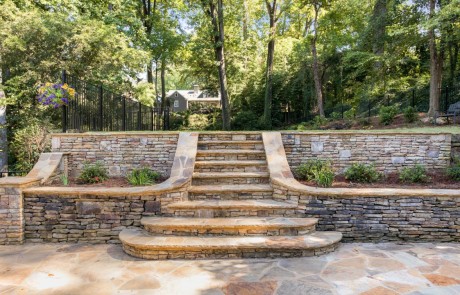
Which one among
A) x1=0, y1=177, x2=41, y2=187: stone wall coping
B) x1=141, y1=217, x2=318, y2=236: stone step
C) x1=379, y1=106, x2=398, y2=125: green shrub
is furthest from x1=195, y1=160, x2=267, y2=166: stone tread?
x1=379, y1=106, x2=398, y2=125: green shrub

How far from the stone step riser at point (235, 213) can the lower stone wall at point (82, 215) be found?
0.72 feet

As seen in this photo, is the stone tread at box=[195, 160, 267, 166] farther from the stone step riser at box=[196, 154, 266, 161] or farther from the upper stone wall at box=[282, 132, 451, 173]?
the upper stone wall at box=[282, 132, 451, 173]

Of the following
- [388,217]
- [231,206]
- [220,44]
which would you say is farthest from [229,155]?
[220,44]

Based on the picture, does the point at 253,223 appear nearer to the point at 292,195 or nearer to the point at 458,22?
the point at 292,195

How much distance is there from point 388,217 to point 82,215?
4221 mm

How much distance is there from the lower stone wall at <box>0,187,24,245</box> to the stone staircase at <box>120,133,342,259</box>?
1488 millimetres

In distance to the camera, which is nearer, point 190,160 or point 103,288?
point 103,288

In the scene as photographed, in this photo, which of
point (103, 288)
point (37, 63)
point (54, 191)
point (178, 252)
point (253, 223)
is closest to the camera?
point (103, 288)

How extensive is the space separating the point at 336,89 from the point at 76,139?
15.0m

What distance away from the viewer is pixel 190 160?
5.17 m

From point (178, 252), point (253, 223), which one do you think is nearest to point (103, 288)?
point (178, 252)

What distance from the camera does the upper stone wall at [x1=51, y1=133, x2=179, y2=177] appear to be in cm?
568

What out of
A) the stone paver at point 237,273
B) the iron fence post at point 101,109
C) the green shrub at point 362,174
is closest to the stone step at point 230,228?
the stone paver at point 237,273

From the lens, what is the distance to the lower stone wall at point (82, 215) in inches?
168
